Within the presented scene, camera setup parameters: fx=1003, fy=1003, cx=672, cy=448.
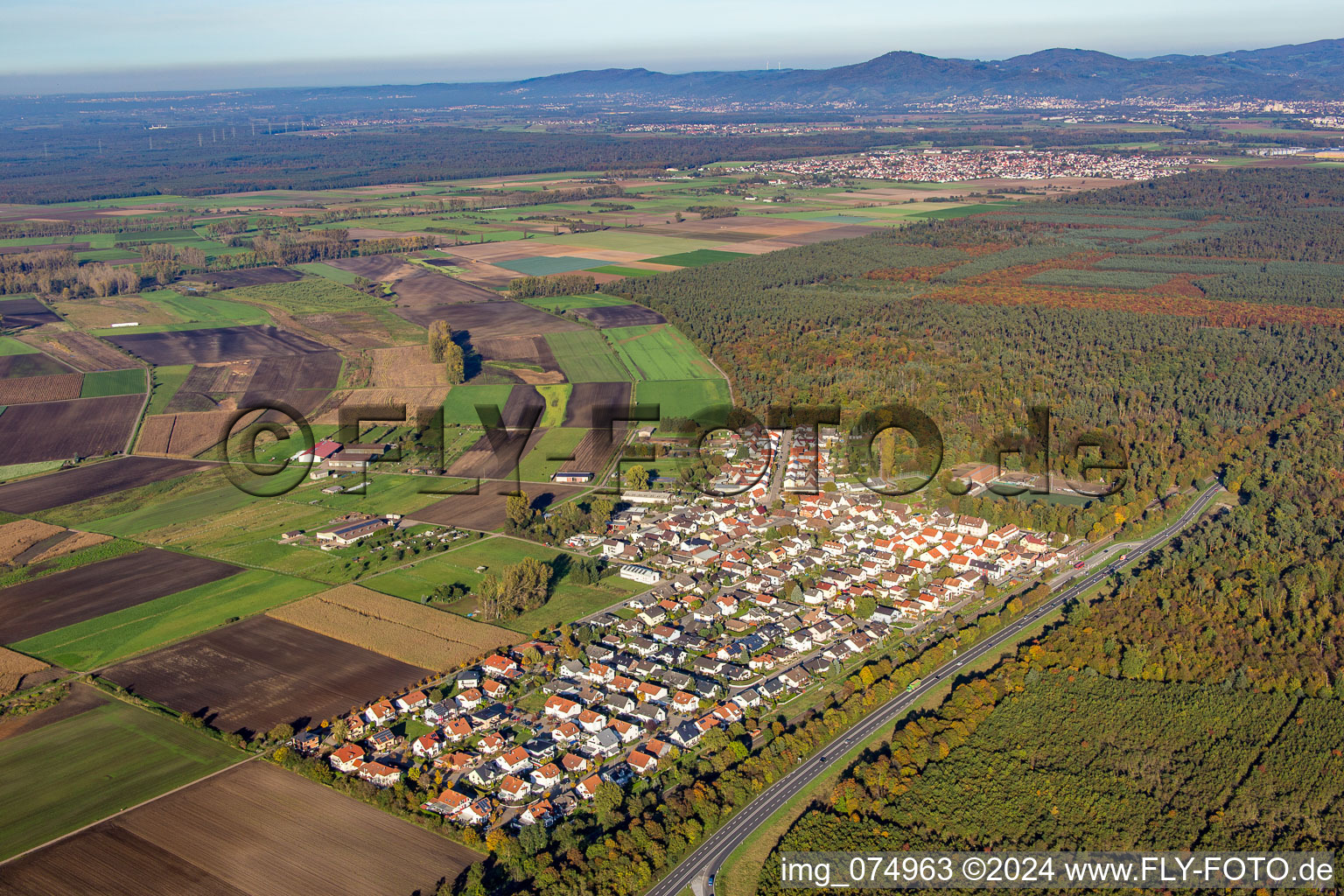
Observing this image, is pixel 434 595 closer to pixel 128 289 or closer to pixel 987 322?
pixel 987 322

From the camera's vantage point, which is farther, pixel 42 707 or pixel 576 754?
pixel 42 707

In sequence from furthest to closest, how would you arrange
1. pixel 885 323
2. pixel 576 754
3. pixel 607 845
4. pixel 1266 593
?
pixel 885 323
pixel 1266 593
pixel 576 754
pixel 607 845

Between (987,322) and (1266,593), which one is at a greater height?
(987,322)

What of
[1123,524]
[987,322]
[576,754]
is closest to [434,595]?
[576,754]

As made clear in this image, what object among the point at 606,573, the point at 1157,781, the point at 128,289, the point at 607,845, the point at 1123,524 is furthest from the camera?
the point at 128,289

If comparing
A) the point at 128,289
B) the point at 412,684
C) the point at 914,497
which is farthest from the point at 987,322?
the point at 128,289

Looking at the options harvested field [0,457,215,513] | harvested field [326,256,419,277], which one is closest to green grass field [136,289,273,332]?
harvested field [326,256,419,277]
